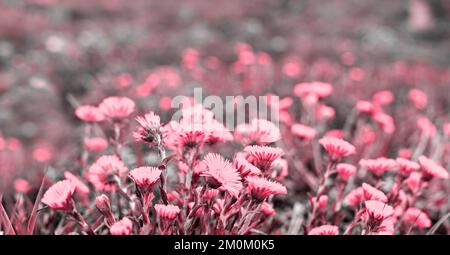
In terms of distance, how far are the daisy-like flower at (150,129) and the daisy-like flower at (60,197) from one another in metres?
0.22

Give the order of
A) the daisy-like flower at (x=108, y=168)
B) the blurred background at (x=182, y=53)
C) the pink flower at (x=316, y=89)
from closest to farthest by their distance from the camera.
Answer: the daisy-like flower at (x=108, y=168), the pink flower at (x=316, y=89), the blurred background at (x=182, y=53)

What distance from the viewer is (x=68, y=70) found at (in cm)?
727

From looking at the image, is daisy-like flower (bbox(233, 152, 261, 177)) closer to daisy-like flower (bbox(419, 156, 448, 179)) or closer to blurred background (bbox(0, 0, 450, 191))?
daisy-like flower (bbox(419, 156, 448, 179))

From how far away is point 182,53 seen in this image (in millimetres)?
8898

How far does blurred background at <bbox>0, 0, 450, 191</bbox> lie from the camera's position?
4469 mm

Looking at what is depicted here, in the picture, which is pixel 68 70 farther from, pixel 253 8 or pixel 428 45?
pixel 428 45

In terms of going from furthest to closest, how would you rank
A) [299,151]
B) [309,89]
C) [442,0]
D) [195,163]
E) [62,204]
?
[442,0] → [299,151] → [309,89] → [195,163] → [62,204]

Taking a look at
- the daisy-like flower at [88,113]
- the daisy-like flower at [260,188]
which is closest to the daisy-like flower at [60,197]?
the daisy-like flower at [260,188]

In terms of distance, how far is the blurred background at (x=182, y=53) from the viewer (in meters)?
4.47

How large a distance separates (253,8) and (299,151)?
44.1ft

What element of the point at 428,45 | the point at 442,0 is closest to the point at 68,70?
the point at 428,45

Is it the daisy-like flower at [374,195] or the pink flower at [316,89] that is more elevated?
the pink flower at [316,89]

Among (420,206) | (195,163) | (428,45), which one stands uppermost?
(428,45)

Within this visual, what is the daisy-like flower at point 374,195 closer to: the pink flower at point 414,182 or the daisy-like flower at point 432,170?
the daisy-like flower at point 432,170
